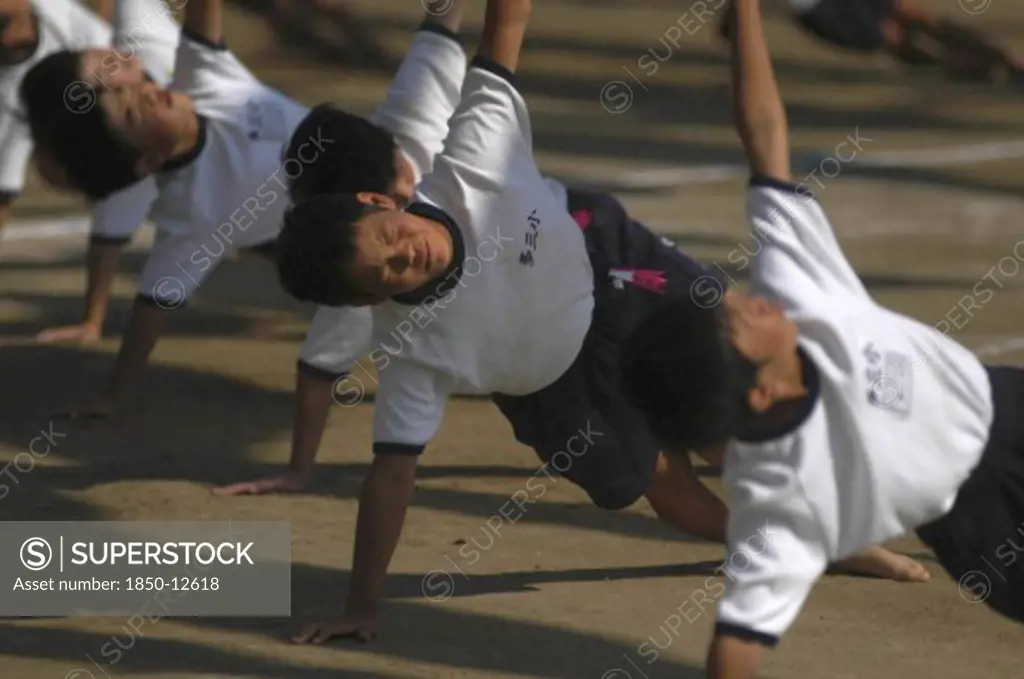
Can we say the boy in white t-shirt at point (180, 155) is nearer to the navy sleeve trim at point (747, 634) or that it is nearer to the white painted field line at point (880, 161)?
the navy sleeve trim at point (747, 634)

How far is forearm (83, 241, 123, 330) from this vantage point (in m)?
6.37

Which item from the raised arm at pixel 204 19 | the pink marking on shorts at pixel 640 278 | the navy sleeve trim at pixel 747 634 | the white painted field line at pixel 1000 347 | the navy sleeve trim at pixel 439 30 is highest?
the navy sleeve trim at pixel 747 634

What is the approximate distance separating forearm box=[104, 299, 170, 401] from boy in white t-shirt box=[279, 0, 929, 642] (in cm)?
158

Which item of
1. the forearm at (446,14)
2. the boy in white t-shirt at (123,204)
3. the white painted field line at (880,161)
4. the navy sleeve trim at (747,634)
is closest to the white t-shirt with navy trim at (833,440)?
the navy sleeve trim at (747,634)

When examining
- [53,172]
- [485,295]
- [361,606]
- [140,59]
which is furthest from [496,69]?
[140,59]

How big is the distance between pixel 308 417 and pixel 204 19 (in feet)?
4.37

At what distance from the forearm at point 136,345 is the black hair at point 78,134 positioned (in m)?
0.36

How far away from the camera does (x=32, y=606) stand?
437cm

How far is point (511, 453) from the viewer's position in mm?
5508

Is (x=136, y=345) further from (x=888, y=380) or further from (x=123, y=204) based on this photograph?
(x=888, y=380)

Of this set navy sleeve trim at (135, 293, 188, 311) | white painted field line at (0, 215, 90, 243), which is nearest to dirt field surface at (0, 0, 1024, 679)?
white painted field line at (0, 215, 90, 243)

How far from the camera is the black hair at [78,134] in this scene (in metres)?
5.32

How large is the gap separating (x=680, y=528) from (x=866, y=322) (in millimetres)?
1513

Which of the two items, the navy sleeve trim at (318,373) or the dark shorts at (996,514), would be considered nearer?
the dark shorts at (996,514)
